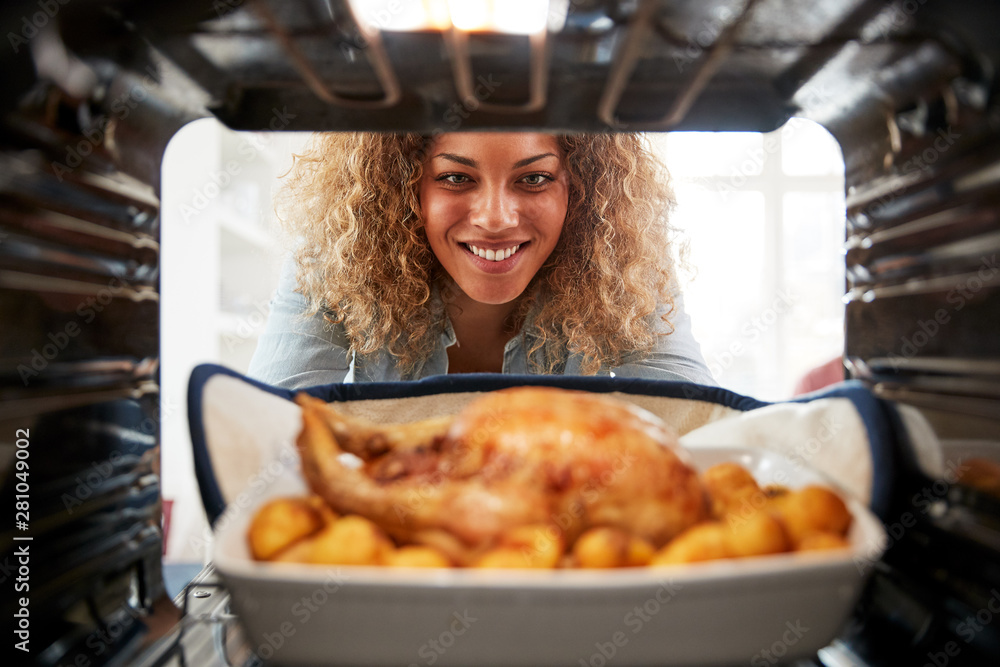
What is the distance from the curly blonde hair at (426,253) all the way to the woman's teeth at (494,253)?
15 cm

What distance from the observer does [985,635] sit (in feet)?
1.53

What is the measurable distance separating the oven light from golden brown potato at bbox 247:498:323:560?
0.35 metres

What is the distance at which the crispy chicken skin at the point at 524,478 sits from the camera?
1.63ft

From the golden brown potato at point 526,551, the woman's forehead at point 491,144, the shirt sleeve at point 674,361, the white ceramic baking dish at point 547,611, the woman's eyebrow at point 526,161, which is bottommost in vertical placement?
the white ceramic baking dish at point 547,611

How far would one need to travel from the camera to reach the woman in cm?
153

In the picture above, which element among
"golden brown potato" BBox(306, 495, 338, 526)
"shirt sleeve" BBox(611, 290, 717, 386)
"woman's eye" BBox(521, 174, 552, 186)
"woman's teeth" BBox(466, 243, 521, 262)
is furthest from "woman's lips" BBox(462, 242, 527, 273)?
"golden brown potato" BBox(306, 495, 338, 526)

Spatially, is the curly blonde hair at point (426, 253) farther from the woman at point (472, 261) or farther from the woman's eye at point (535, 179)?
the woman's eye at point (535, 179)

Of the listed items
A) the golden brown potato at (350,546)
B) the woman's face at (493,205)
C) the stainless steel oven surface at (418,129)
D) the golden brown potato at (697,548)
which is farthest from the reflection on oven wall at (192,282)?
the golden brown potato at (697,548)

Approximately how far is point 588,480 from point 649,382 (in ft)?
1.20

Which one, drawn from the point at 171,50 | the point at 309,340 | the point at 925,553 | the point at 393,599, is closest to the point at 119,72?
the point at 171,50

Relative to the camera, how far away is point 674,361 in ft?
5.53

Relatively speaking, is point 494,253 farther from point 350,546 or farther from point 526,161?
point 350,546

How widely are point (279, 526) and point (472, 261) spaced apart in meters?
1.14

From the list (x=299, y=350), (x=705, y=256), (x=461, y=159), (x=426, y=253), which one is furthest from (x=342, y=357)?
(x=705, y=256)
